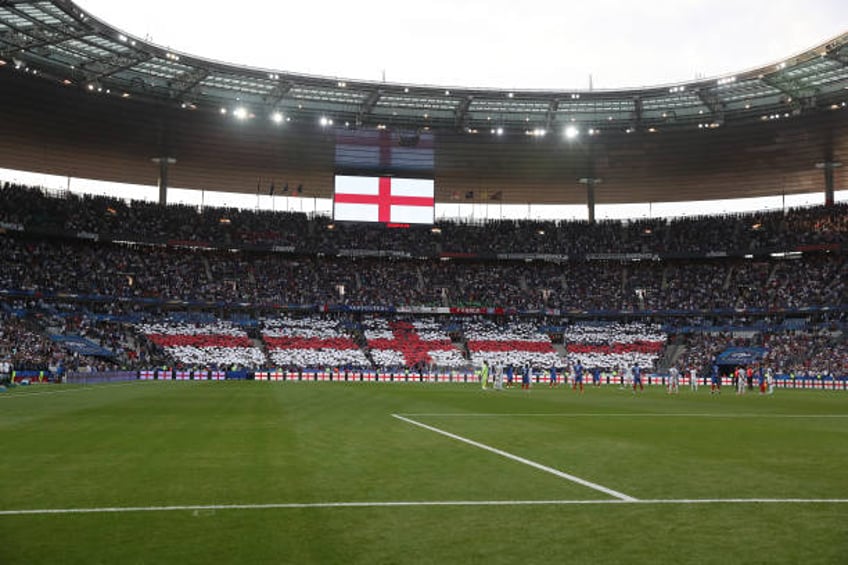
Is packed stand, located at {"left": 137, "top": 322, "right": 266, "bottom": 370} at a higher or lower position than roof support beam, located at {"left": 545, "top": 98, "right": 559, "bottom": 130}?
lower

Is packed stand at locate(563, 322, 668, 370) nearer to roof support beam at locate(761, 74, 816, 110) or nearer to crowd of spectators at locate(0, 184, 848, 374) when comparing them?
crowd of spectators at locate(0, 184, 848, 374)

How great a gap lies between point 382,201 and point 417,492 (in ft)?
195

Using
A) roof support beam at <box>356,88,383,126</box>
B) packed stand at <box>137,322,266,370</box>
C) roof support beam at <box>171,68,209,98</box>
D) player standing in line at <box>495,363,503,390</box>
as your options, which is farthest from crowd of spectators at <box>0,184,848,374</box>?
player standing in line at <box>495,363,503,390</box>

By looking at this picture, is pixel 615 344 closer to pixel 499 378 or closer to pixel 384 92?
pixel 499 378

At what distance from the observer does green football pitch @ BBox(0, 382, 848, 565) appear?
719cm

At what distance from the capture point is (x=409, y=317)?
82625 mm

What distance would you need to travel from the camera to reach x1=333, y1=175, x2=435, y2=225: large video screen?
6762 cm

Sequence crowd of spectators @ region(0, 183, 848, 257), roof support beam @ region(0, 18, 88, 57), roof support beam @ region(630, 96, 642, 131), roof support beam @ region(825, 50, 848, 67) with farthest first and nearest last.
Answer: crowd of spectators @ region(0, 183, 848, 257)
roof support beam @ region(630, 96, 642, 131)
roof support beam @ region(825, 50, 848, 67)
roof support beam @ region(0, 18, 88, 57)

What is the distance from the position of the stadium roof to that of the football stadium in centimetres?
30

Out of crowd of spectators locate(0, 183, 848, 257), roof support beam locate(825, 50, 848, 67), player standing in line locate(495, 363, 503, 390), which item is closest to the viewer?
player standing in line locate(495, 363, 503, 390)

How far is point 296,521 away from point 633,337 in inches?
2958

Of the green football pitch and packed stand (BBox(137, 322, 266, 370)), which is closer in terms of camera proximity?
the green football pitch

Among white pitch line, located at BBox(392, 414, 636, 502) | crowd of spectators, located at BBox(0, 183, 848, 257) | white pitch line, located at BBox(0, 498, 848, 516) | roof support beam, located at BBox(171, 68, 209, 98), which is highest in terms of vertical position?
roof support beam, located at BBox(171, 68, 209, 98)

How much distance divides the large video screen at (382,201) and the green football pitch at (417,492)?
47292 mm
